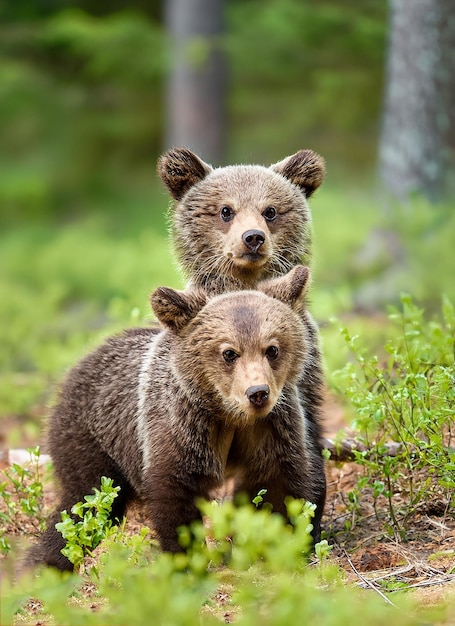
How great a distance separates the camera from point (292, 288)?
169 inches

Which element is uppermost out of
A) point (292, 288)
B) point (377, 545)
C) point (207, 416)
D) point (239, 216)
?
point (239, 216)

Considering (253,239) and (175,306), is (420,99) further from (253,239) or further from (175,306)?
(175,306)

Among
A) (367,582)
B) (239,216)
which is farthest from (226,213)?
(367,582)

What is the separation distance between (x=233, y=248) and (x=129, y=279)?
7186mm

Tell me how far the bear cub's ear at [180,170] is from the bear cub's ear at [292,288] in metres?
1.10

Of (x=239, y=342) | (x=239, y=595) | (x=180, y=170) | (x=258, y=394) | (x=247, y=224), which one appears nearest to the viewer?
(x=239, y=595)

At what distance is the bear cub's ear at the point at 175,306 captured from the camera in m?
4.18

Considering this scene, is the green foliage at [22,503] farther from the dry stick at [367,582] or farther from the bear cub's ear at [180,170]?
the bear cub's ear at [180,170]

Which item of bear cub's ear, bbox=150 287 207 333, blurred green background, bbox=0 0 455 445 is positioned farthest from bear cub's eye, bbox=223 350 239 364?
blurred green background, bbox=0 0 455 445

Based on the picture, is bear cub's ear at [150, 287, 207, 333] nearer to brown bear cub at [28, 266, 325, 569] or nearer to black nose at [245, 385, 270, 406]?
brown bear cub at [28, 266, 325, 569]

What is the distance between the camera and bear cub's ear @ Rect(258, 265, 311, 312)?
429cm

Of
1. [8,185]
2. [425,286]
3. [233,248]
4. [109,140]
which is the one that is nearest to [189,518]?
[233,248]

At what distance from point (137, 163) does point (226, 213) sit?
1472 centimetres

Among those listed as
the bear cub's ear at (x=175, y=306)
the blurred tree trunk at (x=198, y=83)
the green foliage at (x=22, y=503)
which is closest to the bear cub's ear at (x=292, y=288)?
the bear cub's ear at (x=175, y=306)
